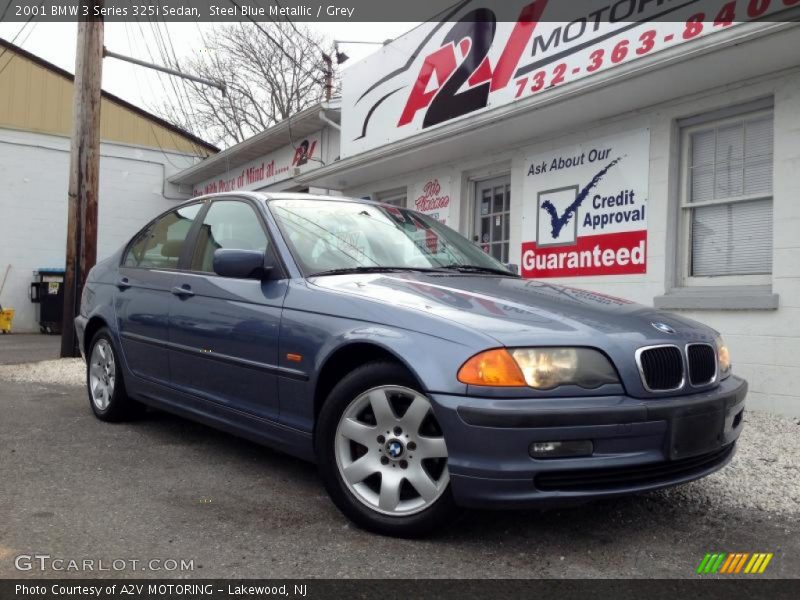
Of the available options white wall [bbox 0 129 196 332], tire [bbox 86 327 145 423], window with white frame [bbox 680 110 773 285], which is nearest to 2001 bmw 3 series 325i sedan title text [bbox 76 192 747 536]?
tire [bbox 86 327 145 423]

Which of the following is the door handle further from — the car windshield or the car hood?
the car hood

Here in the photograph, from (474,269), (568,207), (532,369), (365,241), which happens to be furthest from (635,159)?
(532,369)

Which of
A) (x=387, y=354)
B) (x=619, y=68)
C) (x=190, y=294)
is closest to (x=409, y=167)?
(x=619, y=68)

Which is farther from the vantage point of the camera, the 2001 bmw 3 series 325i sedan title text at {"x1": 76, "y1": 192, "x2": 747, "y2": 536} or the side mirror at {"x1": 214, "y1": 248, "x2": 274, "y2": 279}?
the side mirror at {"x1": 214, "y1": 248, "x2": 274, "y2": 279}

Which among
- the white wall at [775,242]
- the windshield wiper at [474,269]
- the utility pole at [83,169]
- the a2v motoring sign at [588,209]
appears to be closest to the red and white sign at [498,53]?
the white wall at [775,242]

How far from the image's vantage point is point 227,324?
3869 millimetres

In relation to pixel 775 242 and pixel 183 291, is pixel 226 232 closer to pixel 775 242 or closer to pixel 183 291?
pixel 183 291

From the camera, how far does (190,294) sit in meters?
4.25

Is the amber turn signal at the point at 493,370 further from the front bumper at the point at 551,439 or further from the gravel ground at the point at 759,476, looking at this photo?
the gravel ground at the point at 759,476

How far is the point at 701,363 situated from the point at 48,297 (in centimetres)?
1608

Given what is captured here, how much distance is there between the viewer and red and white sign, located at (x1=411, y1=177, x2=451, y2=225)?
29.7ft

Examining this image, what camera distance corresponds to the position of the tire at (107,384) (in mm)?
5109

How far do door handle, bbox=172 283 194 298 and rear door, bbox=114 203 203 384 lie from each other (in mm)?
99
